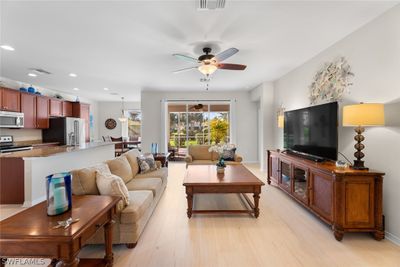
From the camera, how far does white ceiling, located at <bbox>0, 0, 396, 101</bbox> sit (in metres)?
2.37

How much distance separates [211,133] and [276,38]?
5160mm

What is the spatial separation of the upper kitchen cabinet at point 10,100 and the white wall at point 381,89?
7.02 meters

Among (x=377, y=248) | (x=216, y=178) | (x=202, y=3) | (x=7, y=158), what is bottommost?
(x=377, y=248)

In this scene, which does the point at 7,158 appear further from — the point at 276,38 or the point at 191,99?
the point at 191,99

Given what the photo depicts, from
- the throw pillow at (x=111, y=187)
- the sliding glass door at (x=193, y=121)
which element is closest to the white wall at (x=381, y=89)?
the throw pillow at (x=111, y=187)

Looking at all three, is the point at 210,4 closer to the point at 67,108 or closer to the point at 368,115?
the point at 368,115

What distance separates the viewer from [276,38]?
315cm

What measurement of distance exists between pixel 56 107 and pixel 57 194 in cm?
648

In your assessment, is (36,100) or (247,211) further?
(36,100)

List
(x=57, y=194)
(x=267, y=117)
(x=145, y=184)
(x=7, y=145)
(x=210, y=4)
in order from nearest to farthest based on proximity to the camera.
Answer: (x=57, y=194)
(x=210, y=4)
(x=145, y=184)
(x=7, y=145)
(x=267, y=117)

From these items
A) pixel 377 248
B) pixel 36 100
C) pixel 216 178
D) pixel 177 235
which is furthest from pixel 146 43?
pixel 36 100

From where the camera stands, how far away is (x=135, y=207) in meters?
2.33

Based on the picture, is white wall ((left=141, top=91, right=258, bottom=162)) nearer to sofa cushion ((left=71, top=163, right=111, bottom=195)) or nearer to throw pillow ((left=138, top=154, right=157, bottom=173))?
throw pillow ((left=138, top=154, right=157, bottom=173))

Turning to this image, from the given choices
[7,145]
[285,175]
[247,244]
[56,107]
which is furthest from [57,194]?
[56,107]
